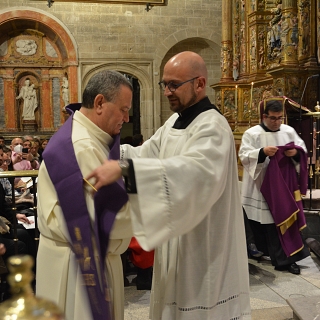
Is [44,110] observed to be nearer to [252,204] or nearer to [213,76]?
[213,76]

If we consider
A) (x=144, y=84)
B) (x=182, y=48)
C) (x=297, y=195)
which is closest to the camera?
(x=297, y=195)

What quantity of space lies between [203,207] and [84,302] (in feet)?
2.08

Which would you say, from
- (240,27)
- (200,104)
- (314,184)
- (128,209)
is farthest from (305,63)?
(128,209)

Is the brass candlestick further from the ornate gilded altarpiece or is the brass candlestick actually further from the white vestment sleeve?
the ornate gilded altarpiece

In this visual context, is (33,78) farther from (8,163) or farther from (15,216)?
(15,216)

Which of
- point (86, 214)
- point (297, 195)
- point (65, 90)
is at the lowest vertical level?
point (297, 195)

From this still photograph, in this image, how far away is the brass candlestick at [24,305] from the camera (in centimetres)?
70

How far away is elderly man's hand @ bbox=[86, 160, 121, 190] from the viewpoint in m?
1.61

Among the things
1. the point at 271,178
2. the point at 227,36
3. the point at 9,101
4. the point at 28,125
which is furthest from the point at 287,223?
the point at 9,101

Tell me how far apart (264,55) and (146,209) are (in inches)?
341

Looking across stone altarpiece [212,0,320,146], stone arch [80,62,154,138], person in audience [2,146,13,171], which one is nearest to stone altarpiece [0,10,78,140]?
stone arch [80,62,154,138]

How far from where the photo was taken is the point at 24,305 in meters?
0.73

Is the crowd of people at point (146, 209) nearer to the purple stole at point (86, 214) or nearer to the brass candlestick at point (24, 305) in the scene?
the purple stole at point (86, 214)

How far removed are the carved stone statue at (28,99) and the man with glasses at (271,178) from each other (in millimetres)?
10378
